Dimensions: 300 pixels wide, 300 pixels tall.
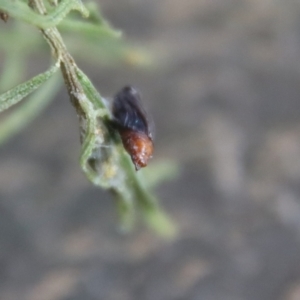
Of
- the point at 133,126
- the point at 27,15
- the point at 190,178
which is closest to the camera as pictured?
the point at 27,15

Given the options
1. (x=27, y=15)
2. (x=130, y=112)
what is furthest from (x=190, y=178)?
(x=27, y=15)

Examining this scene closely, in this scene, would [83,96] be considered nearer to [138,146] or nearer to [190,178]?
[138,146]

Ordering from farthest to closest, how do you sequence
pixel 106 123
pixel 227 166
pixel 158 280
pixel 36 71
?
pixel 36 71 → pixel 227 166 → pixel 158 280 → pixel 106 123

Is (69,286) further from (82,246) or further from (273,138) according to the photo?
(273,138)

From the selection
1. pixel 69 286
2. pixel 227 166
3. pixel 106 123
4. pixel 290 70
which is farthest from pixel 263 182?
pixel 106 123

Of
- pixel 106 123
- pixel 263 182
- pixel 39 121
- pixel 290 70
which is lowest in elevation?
pixel 106 123

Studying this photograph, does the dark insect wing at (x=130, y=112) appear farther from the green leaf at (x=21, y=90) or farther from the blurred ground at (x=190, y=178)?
the blurred ground at (x=190, y=178)

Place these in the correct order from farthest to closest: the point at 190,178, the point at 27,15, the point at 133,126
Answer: the point at 190,178 → the point at 133,126 → the point at 27,15
